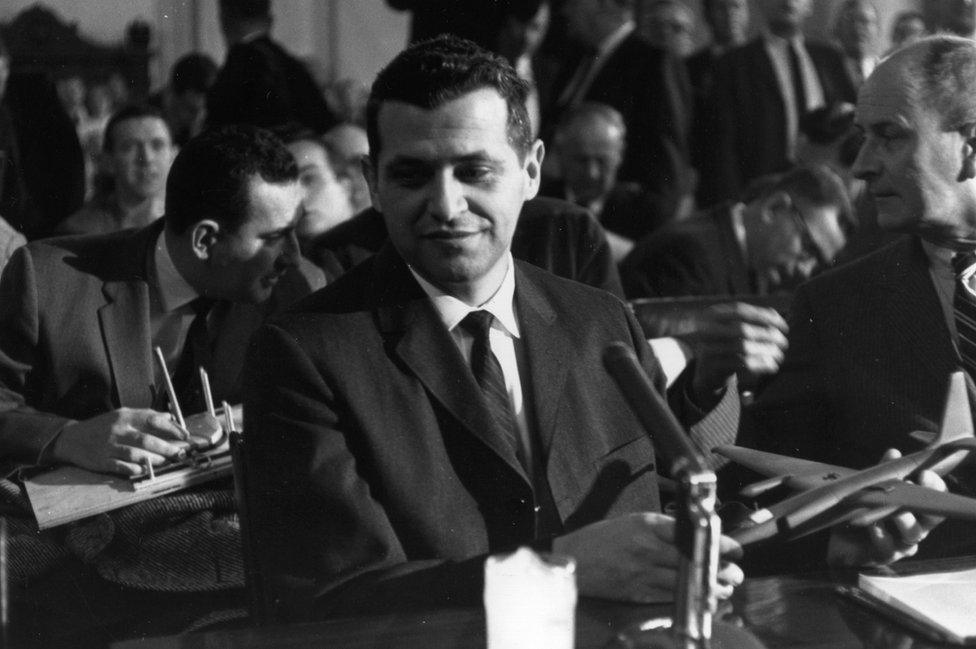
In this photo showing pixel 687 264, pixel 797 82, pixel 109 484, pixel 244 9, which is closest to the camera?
pixel 109 484

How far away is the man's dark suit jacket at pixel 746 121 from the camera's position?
4.86 m

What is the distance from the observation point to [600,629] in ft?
4.41

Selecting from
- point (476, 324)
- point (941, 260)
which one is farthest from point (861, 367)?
point (476, 324)

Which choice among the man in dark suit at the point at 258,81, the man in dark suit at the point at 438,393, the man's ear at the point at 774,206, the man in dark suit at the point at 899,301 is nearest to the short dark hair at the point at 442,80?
the man in dark suit at the point at 438,393

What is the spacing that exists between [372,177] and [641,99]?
3075 mm

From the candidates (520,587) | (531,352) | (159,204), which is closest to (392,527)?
(531,352)

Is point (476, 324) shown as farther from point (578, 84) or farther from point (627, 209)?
point (578, 84)

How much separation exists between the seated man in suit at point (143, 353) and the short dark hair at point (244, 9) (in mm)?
1327

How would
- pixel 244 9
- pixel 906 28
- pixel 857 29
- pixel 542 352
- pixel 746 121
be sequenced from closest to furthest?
1. pixel 542 352
2. pixel 244 9
3. pixel 746 121
4. pixel 857 29
5. pixel 906 28

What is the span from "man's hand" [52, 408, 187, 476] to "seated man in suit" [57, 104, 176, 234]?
4.35ft

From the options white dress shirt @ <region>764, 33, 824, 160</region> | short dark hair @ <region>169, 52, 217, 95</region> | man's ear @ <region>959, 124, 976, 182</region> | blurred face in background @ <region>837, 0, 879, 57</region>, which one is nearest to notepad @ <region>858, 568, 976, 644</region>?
man's ear @ <region>959, 124, 976, 182</region>

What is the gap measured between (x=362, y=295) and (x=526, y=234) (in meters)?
1.14

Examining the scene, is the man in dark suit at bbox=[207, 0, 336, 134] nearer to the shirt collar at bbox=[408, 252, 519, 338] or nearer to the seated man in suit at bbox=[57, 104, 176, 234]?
the seated man in suit at bbox=[57, 104, 176, 234]

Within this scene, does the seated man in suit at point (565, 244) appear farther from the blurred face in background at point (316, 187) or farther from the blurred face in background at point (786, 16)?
the blurred face in background at point (786, 16)
